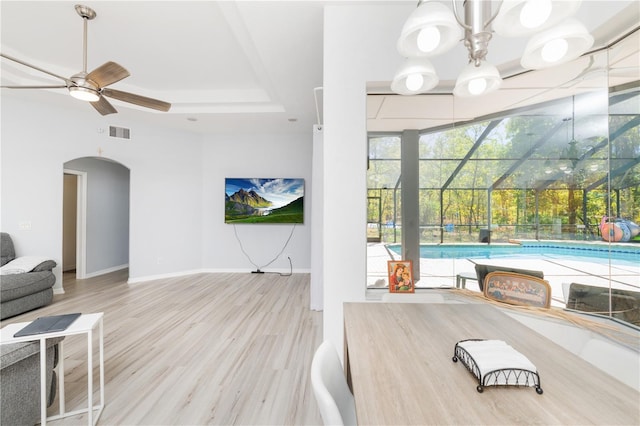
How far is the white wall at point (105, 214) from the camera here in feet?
16.2

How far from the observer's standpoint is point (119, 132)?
446 centimetres

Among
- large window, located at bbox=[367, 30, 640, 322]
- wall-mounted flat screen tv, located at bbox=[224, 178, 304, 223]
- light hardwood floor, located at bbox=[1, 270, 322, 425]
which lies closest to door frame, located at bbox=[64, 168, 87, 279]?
light hardwood floor, located at bbox=[1, 270, 322, 425]

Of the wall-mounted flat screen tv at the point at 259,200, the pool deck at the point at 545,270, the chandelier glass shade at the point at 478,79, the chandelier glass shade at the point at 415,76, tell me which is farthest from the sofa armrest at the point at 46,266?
the chandelier glass shade at the point at 478,79

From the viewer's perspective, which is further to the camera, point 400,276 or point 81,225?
point 81,225

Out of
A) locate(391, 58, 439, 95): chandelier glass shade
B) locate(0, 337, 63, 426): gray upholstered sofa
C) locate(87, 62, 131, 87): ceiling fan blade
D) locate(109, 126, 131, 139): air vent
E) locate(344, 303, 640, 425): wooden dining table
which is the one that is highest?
locate(109, 126, 131, 139): air vent

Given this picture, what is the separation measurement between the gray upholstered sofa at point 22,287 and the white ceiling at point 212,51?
2.11 meters

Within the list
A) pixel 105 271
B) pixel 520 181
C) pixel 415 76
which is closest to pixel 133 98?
pixel 415 76

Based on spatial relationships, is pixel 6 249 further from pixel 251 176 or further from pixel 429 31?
pixel 429 31

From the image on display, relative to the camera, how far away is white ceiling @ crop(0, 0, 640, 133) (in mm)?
1990

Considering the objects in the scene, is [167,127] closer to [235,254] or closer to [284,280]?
[235,254]

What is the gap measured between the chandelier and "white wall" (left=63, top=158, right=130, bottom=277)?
589cm

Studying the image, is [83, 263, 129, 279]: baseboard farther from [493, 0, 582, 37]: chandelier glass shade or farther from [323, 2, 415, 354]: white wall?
[493, 0, 582, 37]: chandelier glass shade

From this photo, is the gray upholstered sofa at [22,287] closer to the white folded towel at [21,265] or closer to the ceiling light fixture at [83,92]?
the white folded towel at [21,265]

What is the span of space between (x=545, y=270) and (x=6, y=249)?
5775 mm
